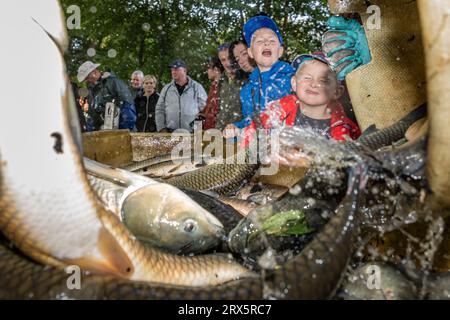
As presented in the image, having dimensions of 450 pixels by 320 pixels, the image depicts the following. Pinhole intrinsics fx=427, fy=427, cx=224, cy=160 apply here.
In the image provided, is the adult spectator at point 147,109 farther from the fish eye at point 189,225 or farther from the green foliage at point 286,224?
the green foliage at point 286,224

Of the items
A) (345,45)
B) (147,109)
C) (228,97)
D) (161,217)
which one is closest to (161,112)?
(147,109)

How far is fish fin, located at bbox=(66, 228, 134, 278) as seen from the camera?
1.45 meters

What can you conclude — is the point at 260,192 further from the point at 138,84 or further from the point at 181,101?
Answer: the point at 138,84

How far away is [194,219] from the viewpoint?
2.05 m

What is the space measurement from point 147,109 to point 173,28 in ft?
20.0

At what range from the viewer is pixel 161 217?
1999 millimetres

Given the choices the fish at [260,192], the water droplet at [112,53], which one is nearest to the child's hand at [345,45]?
the fish at [260,192]

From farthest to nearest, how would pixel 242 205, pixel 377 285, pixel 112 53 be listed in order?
pixel 112 53 < pixel 242 205 < pixel 377 285

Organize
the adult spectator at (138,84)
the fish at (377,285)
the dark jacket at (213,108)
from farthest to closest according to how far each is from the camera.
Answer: the adult spectator at (138,84) → the dark jacket at (213,108) → the fish at (377,285)

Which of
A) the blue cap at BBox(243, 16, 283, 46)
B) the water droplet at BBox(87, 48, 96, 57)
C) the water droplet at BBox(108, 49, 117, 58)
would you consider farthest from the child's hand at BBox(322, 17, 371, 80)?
the water droplet at BBox(108, 49, 117, 58)

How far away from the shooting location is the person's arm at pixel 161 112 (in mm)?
7953

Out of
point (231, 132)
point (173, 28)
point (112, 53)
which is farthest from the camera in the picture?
point (173, 28)
